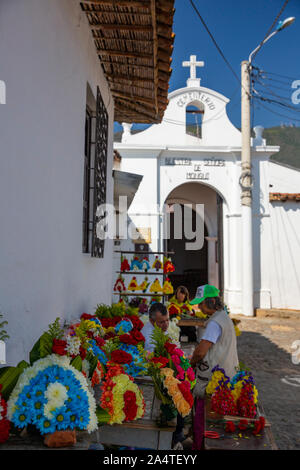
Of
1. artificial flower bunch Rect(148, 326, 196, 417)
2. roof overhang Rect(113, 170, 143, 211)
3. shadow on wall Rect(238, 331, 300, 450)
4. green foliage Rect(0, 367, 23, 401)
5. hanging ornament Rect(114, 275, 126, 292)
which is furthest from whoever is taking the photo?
hanging ornament Rect(114, 275, 126, 292)

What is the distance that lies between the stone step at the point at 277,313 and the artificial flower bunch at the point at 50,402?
33.8 ft

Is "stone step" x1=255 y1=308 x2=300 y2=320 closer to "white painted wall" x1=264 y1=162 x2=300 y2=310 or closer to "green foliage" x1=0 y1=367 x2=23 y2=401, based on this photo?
"white painted wall" x1=264 y1=162 x2=300 y2=310

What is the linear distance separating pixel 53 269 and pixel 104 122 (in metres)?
2.25

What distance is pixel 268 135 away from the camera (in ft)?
200

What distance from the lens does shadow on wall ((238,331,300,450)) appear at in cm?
383

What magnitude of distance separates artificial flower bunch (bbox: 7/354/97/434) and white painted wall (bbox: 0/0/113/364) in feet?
1.47

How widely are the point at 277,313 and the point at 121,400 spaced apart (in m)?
9.86

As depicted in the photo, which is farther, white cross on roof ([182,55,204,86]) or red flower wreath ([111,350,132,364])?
white cross on roof ([182,55,204,86])

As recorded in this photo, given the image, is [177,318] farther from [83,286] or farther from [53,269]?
[53,269]

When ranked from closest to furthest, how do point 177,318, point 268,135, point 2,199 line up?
point 2,199 < point 177,318 < point 268,135

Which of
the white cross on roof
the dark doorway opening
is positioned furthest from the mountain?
the white cross on roof

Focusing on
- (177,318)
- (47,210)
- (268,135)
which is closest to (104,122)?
(47,210)

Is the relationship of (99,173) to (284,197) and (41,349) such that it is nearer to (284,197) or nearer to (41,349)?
(41,349)

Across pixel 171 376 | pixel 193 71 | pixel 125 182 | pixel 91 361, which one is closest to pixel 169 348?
pixel 171 376
